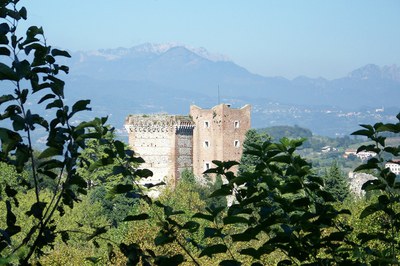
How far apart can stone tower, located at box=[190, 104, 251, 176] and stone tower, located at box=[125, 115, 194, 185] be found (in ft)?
5.39

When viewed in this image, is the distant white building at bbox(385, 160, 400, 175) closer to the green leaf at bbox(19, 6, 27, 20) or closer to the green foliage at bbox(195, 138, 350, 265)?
the green foliage at bbox(195, 138, 350, 265)

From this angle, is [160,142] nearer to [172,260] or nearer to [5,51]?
[5,51]

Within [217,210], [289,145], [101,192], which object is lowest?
[101,192]

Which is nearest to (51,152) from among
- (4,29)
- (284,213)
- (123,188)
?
(123,188)

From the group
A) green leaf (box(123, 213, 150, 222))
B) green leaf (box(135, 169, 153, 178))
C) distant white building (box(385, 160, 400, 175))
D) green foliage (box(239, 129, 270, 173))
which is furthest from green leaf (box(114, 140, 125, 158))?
green foliage (box(239, 129, 270, 173))

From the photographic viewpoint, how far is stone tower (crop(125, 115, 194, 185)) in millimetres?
74062

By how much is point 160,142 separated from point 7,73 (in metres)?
68.8

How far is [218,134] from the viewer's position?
75.7m

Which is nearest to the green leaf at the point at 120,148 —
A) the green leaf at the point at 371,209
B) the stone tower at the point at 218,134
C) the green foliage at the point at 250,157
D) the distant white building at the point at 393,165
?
the green leaf at the point at 371,209

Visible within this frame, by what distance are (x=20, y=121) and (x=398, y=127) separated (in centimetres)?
290

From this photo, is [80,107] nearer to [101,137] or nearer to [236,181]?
[101,137]

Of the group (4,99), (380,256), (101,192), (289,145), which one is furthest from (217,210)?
(101,192)

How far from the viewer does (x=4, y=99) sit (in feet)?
20.8

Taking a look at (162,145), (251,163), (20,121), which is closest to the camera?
(20,121)
